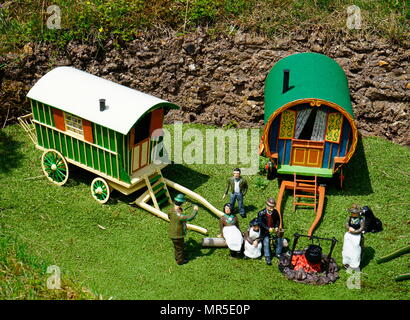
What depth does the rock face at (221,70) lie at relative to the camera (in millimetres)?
15477

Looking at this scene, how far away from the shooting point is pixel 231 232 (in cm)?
1164

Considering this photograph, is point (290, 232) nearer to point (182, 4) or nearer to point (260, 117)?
point (260, 117)

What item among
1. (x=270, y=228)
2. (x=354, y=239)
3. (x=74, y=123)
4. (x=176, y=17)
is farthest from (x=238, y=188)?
(x=176, y=17)

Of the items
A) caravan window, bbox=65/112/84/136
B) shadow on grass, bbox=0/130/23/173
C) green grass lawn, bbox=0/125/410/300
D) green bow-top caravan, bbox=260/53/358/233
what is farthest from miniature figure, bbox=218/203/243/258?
shadow on grass, bbox=0/130/23/173

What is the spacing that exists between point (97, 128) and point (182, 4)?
19.4 feet

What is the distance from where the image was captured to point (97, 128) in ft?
40.5

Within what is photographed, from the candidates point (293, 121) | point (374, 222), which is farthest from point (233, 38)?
point (374, 222)

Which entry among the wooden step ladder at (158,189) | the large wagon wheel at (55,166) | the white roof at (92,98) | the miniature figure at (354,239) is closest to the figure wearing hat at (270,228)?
the miniature figure at (354,239)

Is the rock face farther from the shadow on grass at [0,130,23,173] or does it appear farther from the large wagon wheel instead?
the large wagon wheel

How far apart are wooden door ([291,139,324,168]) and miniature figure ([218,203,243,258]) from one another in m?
2.63

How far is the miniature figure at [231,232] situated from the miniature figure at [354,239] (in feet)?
6.76

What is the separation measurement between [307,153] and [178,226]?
3.88m

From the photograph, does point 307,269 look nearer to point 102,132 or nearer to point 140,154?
point 140,154

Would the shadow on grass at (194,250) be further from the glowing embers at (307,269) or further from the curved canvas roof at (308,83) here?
the curved canvas roof at (308,83)
